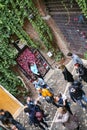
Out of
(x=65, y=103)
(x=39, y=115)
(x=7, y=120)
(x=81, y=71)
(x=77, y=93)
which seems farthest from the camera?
(x=81, y=71)

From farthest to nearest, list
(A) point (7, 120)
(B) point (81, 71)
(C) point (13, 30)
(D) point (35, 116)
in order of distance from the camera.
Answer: (C) point (13, 30) → (B) point (81, 71) → (A) point (7, 120) → (D) point (35, 116)

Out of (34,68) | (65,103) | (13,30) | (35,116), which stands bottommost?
(34,68)

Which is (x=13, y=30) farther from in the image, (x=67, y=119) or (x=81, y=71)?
(x=67, y=119)

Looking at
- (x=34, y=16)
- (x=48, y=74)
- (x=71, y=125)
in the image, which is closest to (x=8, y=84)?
(x=48, y=74)

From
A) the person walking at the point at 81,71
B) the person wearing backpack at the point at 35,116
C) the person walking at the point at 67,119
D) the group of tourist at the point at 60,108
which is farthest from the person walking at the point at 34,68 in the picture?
the person walking at the point at 67,119

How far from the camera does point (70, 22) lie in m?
16.9

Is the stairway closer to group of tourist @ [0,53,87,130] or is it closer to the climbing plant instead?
the climbing plant

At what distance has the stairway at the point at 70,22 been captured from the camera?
1619 centimetres

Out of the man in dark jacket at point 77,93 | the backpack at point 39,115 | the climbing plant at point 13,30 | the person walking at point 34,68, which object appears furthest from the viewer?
the person walking at point 34,68

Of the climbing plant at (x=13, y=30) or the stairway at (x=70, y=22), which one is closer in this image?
the stairway at (x=70, y=22)

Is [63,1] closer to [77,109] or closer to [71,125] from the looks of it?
[77,109]

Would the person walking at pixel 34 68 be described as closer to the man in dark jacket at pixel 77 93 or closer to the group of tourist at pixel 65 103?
the group of tourist at pixel 65 103

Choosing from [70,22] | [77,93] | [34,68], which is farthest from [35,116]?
[70,22]

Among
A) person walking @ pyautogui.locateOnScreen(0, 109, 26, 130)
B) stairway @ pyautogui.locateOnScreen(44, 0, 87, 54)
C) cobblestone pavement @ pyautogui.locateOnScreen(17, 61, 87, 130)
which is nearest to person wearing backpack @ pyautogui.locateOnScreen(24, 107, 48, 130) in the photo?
person walking @ pyautogui.locateOnScreen(0, 109, 26, 130)
